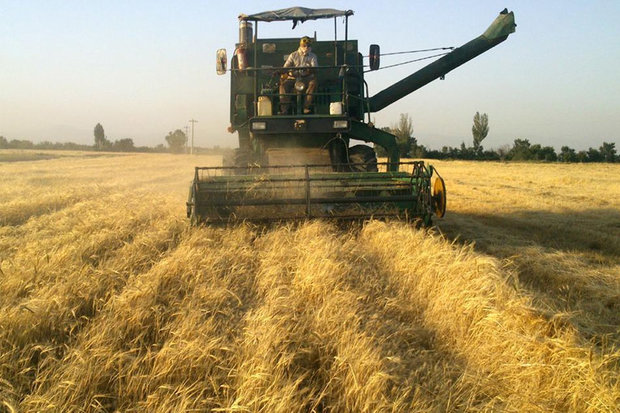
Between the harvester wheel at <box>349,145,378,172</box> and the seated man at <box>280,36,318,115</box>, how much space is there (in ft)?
3.29

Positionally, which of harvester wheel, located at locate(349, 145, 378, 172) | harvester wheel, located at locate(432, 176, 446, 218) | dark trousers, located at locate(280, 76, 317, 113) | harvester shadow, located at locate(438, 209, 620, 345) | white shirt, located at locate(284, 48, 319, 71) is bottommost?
harvester shadow, located at locate(438, 209, 620, 345)

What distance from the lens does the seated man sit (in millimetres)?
7438

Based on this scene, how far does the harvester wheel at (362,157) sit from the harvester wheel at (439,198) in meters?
1.37

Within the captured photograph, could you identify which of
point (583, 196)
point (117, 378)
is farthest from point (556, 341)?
point (583, 196)

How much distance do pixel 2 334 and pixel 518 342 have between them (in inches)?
116

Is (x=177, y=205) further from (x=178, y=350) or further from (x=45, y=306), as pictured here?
(x=178, y=350)

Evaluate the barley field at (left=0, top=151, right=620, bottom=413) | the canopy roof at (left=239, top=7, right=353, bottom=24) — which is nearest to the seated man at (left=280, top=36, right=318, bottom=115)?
the canopy roof at (left=239, top=7, right=353, bottom=24)

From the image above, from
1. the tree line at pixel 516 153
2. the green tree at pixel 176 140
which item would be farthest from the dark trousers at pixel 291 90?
the green tree at pixel 176 140

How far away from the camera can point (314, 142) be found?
25.1 feet

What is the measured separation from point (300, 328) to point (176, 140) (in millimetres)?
90034

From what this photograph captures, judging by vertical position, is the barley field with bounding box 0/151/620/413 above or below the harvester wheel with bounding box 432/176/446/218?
below

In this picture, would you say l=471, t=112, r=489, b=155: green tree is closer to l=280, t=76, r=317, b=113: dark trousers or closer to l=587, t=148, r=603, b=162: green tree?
l=587, t=148, r=603, b=162: green tree

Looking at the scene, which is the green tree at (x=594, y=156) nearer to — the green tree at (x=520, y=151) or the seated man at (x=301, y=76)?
the green tree at (x=520, y=151)

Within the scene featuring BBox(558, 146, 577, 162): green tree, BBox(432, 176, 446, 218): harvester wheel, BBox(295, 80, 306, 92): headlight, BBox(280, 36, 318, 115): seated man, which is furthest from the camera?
BBox(558, 146, 577, 162): green tree
